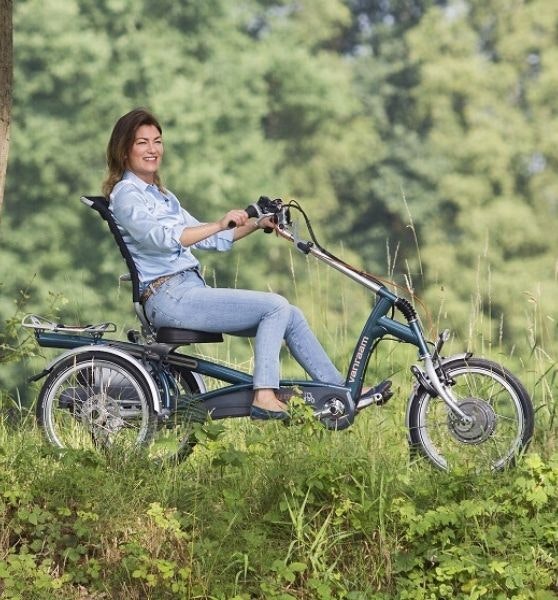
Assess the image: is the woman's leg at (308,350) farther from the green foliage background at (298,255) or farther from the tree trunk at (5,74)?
the tree trunk at (5,74)

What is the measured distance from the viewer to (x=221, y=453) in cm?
494

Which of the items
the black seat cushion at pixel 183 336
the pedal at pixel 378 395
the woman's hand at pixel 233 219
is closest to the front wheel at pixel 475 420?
the pedal at pixel 378 395

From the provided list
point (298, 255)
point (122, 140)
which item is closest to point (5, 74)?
point (122, 140)

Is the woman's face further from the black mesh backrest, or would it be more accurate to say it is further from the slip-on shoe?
the slip-on shoe

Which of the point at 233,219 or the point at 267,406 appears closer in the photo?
the point at 233,219

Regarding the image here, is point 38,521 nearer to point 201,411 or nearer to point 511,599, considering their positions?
point 201,411

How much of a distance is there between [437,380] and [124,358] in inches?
50.9

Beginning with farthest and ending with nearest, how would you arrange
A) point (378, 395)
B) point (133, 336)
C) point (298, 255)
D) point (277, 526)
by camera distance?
point (298, 255)
point (133, 336)
point (378, 395)
point (277, 526)

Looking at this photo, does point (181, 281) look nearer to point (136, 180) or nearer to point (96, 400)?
point (136, 180)

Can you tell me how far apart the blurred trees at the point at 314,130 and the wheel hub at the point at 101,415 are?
42.4 feet

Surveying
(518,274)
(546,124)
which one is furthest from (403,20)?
(518,274)

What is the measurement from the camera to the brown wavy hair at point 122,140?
18.6 ft

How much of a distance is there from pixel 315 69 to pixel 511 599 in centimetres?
2150

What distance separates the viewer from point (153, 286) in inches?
221
